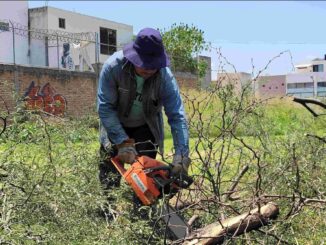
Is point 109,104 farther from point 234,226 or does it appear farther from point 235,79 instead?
point 235,79

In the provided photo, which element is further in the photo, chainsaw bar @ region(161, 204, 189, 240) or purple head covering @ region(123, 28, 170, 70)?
purple head covering @ region(123, 28, 170, 70)

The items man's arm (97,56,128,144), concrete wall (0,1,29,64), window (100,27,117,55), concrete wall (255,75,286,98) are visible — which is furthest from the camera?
window (100,27,117,55)

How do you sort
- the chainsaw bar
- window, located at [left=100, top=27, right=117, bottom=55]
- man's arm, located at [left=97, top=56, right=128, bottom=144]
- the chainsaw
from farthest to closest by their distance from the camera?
window, located at [left=100, top=27, right=117, bottom=55] < man's arm, located at [left=97, top=56, right=128, bottom=144] < the chainsaw < the chainsaw bar

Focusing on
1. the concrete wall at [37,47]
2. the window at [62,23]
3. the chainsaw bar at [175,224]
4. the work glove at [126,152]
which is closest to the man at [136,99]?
the work glove at [126,152]

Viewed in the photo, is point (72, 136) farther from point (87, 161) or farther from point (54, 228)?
point (54, 228)

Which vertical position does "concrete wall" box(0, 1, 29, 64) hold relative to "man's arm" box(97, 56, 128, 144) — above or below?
above

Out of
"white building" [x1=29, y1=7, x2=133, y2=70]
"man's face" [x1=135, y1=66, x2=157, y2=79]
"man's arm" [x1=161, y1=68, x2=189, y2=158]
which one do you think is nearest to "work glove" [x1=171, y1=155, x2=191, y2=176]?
"man's arm" [x1=161, y1=68, x2=189, y2=158]

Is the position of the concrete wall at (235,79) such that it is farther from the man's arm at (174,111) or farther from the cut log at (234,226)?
the cut log at (234,226)

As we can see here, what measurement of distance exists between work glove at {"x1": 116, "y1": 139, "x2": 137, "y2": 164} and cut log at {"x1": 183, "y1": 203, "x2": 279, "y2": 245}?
787mm

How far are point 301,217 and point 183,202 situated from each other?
860 mm

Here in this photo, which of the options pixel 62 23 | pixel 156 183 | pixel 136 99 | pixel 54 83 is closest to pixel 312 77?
pixel 136 99

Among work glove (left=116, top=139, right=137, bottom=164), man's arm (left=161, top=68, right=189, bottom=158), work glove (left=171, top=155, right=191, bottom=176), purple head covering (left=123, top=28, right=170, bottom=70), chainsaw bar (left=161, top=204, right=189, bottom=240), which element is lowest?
chainsaw bar (left=161, top=204, right=189, bottom=240)

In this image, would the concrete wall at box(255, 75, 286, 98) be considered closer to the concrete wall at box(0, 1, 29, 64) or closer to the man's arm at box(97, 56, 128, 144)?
the man's arm at box(97, 56, 128, 144)

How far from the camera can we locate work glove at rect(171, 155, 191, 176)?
3483mm
